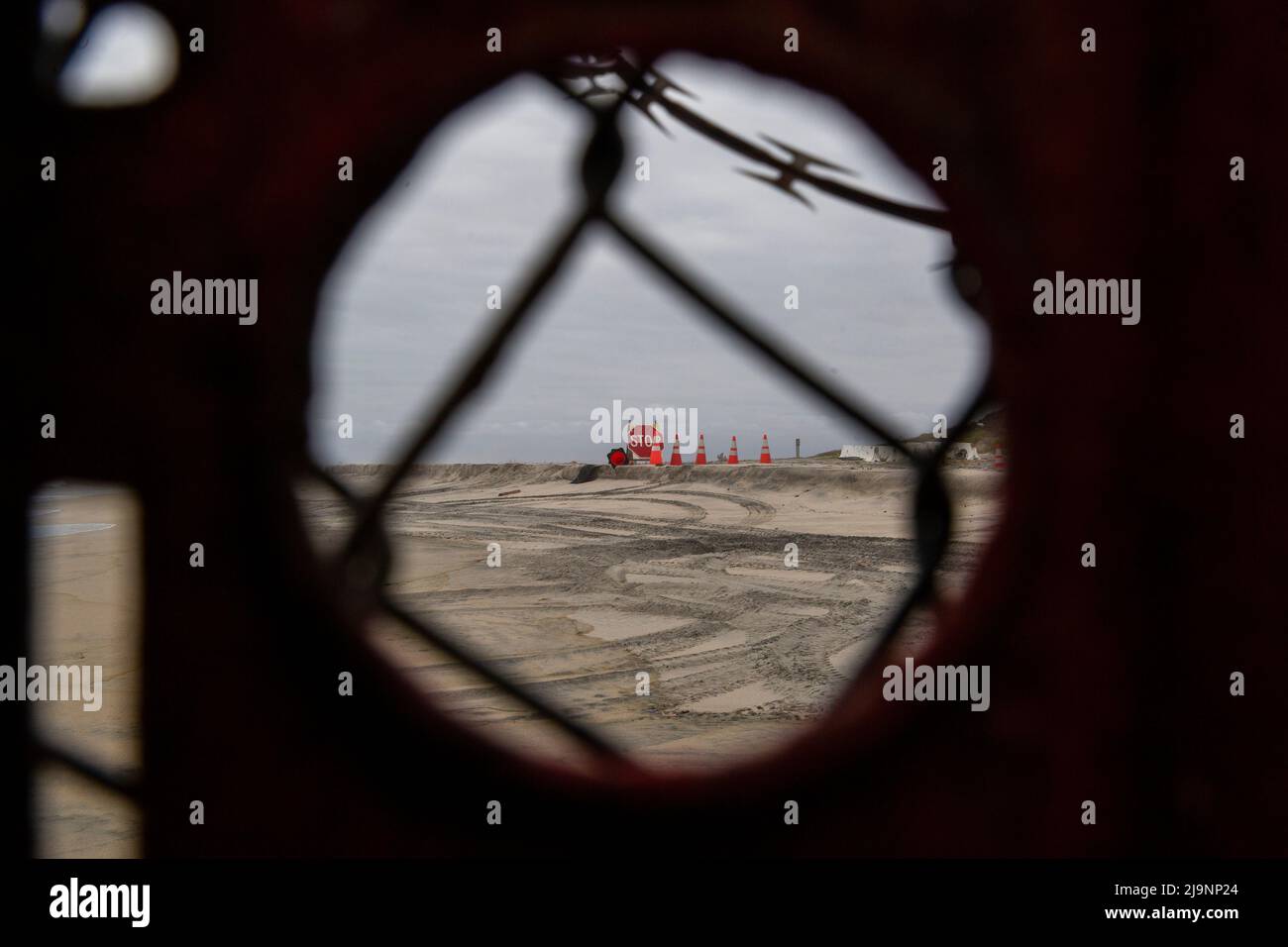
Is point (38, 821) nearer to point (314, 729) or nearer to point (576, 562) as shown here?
point (314, 729)

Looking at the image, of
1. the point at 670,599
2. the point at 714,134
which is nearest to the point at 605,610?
the point at 670,599

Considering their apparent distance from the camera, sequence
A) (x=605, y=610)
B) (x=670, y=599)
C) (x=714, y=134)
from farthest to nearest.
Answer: (x=670, y=599) < (x=605, y=610) < (x=714, y=134)

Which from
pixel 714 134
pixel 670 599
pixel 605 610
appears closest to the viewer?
pixel 714 134

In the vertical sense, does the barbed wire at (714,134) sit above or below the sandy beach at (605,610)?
above

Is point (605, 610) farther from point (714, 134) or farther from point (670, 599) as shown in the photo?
point (714, 134)

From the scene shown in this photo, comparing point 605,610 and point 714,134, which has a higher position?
point 714,134

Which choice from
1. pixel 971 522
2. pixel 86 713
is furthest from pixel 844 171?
pixel 971 522

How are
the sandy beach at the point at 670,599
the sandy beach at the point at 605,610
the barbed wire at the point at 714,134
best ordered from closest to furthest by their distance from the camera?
the barbed wire at the point at 714,134, the sandy beach at the point at 605,610, the sandy beach at the point at 670,599

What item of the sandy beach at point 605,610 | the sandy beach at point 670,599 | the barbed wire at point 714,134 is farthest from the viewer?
the sandy beach at point 670,599

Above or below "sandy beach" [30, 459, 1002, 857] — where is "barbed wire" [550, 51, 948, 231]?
above

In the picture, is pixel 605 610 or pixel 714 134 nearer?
pixel 714 134

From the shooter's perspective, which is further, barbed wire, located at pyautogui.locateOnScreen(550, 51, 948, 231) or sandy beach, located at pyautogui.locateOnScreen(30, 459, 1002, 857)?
sandy beach, located at pyautogui.locateOnScreen(30, 459, 1002, 857)
